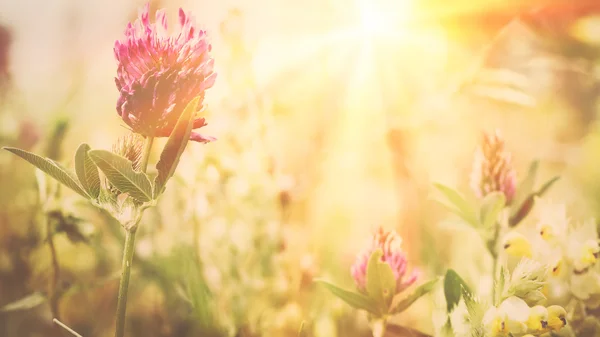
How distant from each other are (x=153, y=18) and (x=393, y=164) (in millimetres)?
473

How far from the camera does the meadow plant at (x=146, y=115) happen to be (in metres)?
0.65

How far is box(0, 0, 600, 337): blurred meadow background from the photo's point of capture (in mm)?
923

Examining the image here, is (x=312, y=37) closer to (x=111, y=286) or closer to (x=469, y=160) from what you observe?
(x=469, y=160)

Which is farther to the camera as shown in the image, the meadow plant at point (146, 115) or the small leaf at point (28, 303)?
the small leaf at point (28, 303)

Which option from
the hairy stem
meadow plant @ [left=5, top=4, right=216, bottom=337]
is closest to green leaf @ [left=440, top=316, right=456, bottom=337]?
meadow plant @ [left=5, top=4, right=216, bottom=337]

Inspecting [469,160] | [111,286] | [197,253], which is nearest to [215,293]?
[197,253]

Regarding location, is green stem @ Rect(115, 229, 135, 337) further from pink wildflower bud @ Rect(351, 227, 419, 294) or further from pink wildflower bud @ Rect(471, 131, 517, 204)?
pink wildflower bud @ Rect(471, 131, 517, 204)

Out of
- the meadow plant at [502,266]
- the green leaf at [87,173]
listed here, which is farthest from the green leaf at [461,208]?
the green leaf at [87,173]

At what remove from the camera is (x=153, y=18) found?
0.89 m

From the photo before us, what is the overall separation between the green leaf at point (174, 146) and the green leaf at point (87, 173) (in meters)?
0.08

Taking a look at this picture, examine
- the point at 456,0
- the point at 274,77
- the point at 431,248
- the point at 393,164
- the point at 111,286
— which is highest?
the point at 456,0

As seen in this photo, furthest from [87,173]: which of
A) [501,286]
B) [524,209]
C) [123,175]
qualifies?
[524,209]

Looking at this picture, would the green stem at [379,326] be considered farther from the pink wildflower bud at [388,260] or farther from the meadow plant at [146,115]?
the meadow plant at [146,115]

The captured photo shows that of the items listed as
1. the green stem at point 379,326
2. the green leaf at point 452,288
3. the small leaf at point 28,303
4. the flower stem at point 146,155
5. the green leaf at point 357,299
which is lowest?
the small leaf at point 28,303
